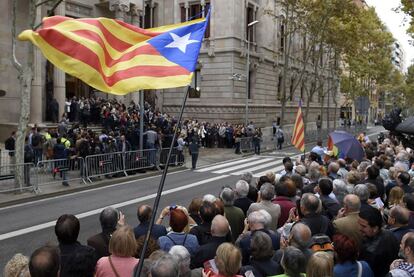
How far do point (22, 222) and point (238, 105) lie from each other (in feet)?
87.1

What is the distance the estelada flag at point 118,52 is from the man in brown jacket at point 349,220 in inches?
100

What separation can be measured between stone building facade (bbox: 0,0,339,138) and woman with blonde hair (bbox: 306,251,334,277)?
23576mm

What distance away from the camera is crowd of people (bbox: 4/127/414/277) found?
3686 millimetres

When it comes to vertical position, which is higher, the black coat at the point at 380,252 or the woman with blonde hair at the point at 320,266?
the woman with blonde hair at the point at 320,266

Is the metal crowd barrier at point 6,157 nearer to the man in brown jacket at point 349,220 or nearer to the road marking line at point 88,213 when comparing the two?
the road marking line at point 88,213

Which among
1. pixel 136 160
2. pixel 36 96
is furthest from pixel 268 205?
pixel 36 96

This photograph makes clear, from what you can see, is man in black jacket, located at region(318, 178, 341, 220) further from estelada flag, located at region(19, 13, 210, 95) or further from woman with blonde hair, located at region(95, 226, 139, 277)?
woman with blonde hair, located at region(95, 226, 139, 277)

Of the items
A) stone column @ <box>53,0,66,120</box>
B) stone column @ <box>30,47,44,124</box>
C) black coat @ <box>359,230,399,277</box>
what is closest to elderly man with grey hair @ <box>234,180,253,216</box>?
black coat @ <box>359,230,399,277</box>

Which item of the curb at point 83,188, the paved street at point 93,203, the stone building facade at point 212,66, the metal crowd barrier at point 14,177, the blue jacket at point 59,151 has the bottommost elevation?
the paved street at point 93,203

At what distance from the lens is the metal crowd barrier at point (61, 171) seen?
14891 mm

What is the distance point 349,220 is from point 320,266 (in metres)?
2.03

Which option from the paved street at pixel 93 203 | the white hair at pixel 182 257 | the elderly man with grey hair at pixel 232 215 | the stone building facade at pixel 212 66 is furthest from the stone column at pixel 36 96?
the white hair at pixel 182 257

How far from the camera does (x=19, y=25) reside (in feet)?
80.3

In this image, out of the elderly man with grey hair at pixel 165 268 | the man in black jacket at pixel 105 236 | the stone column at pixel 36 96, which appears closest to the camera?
the elderly man with grey hair at pixel 165 268
